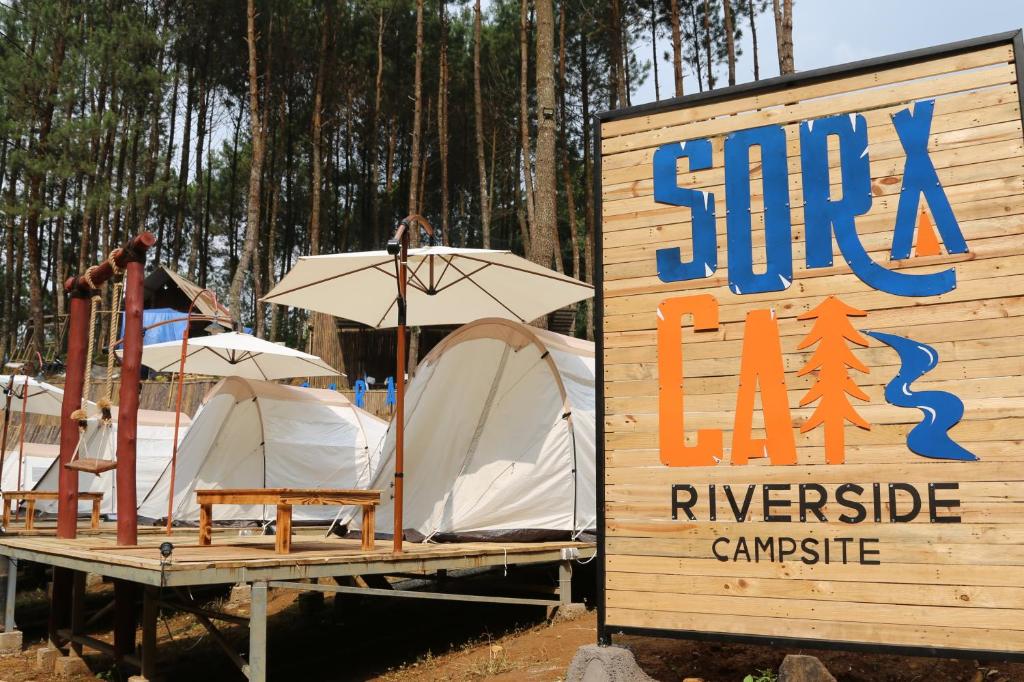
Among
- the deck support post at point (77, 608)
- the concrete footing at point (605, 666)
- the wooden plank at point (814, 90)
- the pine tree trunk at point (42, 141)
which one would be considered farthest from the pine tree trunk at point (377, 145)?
the concrete footing at point (605, 666)

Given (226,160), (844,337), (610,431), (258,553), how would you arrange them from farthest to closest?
1. (226,160)
2. (258,553)
3. (610,431)
4. (844,337)

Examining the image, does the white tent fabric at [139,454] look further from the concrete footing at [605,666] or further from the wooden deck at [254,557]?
the concrete footing at [605,666]

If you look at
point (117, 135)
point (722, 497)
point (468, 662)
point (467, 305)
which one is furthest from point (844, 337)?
point (117, 135)

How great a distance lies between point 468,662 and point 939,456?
3594 millimetres

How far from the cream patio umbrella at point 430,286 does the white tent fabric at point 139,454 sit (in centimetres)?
473

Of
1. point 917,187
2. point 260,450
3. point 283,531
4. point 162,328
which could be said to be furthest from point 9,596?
point 162,328

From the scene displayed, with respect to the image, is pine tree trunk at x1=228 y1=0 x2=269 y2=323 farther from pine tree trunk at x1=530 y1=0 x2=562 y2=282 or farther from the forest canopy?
pine tree trunk at x1=530 y1=0 x2=562 y2=282

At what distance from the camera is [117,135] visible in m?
23.5

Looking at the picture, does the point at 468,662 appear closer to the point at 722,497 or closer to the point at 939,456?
the point at 722,497

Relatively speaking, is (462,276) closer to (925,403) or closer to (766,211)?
(766,211)

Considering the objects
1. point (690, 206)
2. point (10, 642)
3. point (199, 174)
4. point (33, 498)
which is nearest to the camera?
point (690, 206)

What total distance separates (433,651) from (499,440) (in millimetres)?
1868

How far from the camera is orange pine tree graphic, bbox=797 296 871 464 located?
436 centimetres

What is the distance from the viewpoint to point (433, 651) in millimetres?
7051
